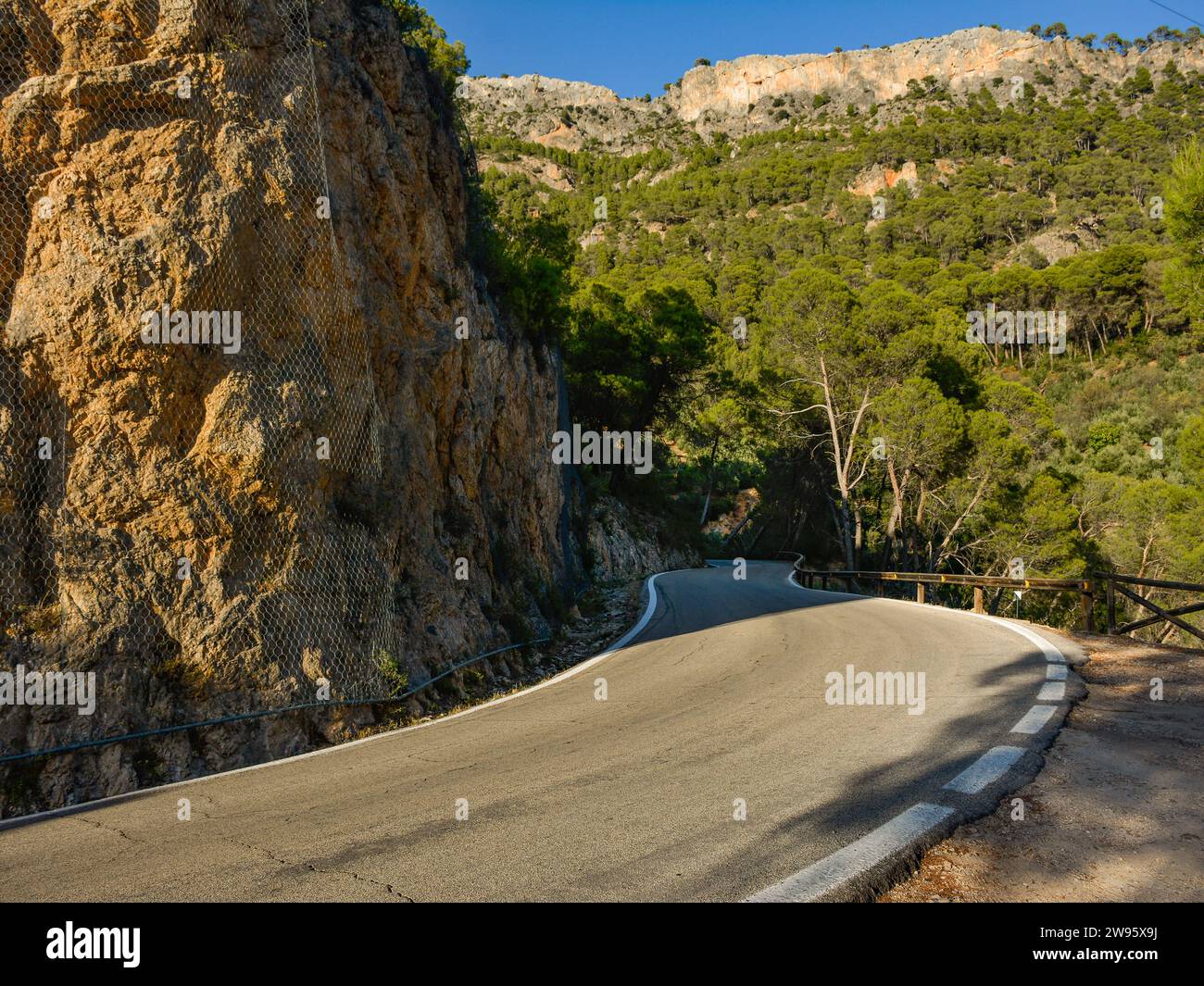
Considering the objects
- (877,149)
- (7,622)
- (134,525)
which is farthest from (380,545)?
(877,149)

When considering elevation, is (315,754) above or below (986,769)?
below

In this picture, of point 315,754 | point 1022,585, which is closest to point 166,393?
point 315,754

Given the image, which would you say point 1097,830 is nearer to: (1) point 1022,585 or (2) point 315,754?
(2) point 315,754

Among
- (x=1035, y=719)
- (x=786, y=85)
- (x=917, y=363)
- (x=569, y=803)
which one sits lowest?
(x=569, y=803)

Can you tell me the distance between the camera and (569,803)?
4.45m

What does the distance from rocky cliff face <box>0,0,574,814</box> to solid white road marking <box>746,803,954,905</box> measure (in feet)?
17.7

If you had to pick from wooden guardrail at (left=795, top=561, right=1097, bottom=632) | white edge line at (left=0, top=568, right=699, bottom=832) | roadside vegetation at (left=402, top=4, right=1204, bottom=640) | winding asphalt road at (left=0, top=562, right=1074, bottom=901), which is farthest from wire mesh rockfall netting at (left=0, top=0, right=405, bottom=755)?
wooden guardrail at (left=795, top=561, right=1097, bottom=632)

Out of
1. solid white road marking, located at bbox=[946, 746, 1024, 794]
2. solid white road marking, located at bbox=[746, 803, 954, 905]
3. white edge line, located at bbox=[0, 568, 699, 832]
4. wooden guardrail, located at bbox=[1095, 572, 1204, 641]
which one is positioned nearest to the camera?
solid white road marking, located at bbox=[746, 803, 954, 905]

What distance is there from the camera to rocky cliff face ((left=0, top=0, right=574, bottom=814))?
6.50m

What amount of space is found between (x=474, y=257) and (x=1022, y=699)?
1257 centimetres

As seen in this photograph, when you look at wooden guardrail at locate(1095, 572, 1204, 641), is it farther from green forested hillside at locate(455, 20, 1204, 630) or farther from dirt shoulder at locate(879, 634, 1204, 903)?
green forested hillside at locate(455, 20, 1204, 630)

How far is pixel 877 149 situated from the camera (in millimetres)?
101562

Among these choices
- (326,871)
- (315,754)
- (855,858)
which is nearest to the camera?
(855,858)

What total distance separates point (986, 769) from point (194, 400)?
7.89m
